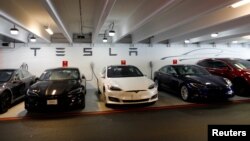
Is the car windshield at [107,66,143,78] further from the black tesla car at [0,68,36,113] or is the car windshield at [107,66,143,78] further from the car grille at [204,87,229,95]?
the black tesla car at [0,68,36,113]

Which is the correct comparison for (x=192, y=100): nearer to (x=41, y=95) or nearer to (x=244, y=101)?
(x=244, y=101)

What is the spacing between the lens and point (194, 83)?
623cm

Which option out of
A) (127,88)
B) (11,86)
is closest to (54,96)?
(11,86)

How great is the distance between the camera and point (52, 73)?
263 inches

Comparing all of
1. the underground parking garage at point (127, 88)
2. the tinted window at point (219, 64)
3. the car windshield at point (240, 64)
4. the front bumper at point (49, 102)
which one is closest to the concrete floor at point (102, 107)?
the underground parking garage at point (127, 88)

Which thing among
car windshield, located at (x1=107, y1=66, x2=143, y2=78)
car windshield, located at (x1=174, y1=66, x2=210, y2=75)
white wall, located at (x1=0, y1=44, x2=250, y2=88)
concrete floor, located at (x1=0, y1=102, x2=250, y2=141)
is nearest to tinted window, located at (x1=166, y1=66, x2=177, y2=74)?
car windshield, located at (x1=174, y1=66, x2=210, y2=75)

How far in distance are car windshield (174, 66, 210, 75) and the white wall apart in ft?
11.6

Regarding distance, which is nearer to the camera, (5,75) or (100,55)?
(5,75)

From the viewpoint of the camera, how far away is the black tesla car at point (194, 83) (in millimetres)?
6008

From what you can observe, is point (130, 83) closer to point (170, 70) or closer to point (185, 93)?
point (185, 93)

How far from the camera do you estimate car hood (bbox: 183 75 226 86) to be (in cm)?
613

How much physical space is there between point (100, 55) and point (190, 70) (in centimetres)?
487

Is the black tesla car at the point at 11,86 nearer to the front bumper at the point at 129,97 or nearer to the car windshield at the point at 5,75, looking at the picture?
the car windshield at the point at 5,75

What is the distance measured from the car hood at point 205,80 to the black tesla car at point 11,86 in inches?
211
